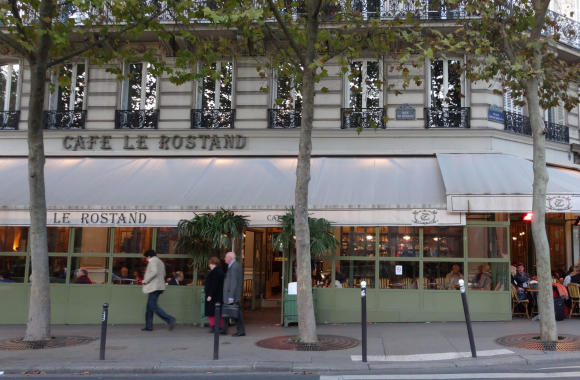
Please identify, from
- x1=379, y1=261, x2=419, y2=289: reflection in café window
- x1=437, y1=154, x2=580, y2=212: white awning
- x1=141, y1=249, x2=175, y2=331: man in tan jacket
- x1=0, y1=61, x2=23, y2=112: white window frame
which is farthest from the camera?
x1=0, y1=61, x2=23, y2=112: white window frame

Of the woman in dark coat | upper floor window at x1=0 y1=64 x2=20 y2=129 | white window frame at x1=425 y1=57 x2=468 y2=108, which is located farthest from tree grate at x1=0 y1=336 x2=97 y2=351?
white window frame at x1=425 y1=57 x2=468 y2=108

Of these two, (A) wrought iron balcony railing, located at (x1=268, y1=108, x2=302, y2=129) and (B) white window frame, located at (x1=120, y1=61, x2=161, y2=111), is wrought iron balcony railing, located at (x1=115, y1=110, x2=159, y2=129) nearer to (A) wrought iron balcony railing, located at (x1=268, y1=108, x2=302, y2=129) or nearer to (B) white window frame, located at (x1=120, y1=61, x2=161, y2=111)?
(B) white window frame, located at (x1=120, y1=61, x2=161, y2=111)

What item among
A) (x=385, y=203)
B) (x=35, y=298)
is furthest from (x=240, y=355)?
(x=385, y=203)

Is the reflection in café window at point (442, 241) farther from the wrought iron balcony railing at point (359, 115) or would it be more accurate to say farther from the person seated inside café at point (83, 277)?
the person seated inside café at point (83, 277)

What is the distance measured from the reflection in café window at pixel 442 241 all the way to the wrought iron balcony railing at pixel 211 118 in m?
6.02

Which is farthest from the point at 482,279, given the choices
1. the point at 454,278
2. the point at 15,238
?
the point at 15,238

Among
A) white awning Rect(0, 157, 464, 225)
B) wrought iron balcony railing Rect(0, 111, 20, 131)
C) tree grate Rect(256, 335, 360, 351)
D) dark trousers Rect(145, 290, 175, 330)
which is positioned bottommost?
tree grate Rect(256, 335, 360, 351)

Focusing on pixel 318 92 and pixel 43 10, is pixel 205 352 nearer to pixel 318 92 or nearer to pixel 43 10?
pixel 43 10

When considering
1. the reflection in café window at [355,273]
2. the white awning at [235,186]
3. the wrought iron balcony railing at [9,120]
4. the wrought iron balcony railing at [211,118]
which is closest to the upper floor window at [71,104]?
the wrought iron balcony railing at [9,120]

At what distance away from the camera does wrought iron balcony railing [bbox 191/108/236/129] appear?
15.1m

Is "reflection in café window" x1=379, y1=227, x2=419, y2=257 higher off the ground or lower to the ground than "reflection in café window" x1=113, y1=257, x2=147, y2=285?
higher

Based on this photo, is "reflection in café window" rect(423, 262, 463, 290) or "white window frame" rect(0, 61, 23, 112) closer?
"reflection in café window" rect(423, 262, 463, 290)

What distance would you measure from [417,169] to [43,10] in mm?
8833

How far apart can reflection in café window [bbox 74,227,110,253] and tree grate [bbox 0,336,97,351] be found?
2.99m
